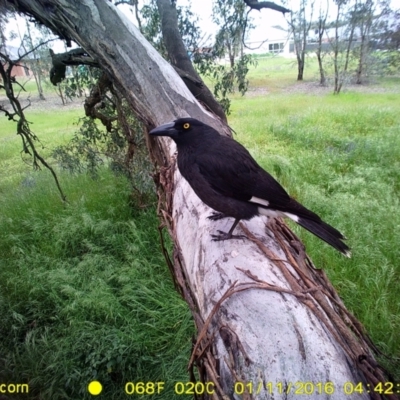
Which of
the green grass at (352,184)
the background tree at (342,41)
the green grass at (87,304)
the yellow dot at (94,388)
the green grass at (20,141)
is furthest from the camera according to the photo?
the background tree at (342,41)

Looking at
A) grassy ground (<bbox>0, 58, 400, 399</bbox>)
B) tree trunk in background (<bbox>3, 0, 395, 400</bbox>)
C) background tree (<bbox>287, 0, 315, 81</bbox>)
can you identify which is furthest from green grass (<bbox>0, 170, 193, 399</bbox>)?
background tree (<bbox>287, 0, 315, 81</bbox>)

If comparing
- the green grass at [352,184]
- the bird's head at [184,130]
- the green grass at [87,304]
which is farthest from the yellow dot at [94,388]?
the green grass at [352,184]

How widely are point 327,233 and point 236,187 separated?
495 millimetres

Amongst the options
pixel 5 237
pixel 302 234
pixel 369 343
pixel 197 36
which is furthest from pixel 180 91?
pixel 5 237

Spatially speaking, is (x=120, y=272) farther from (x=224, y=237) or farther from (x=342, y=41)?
(x=342, y=41)

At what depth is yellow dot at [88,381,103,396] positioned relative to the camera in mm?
2213

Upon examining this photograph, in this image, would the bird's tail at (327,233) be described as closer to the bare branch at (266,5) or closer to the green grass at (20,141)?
the bare branch at (266,5)

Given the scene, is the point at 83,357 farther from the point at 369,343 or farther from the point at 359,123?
the point at 359,123

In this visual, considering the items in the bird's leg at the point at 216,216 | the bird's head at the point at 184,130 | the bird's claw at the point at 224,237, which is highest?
the bird's head at the point at 184,130

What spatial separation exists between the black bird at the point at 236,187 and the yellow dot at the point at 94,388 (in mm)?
1426

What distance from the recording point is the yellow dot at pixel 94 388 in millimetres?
2213

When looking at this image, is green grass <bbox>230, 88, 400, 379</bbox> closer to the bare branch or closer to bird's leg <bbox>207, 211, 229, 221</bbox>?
bird's leg <bbox>207, 211, 229, 221</bbox>

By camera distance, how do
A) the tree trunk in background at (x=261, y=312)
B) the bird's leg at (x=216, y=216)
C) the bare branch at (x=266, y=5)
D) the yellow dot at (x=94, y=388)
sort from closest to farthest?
the tree trunk in background at (x=261, y=312) < the bird's leg at (x=216, y=216) < the yellow dot at (x=94, y=388) < the bare branch at (x=266, y=5)

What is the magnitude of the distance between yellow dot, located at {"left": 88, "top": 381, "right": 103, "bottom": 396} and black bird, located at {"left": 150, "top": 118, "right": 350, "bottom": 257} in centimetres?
143
